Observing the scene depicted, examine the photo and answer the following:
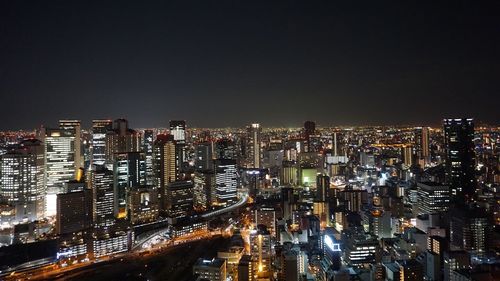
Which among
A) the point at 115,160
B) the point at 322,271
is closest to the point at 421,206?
the point at 322,271

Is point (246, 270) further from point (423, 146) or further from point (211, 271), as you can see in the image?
point (423, 146)

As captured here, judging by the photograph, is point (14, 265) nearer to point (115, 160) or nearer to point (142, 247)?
point (142, 247)

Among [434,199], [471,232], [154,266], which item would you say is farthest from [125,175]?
[471,232]

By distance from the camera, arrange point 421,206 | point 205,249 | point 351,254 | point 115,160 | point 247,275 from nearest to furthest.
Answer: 1. point 247,275
2. point 351,254
3. point 205,249
4. point 421,206
5. point 115,160

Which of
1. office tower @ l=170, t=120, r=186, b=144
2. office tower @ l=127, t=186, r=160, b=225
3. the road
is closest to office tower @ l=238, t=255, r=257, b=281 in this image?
the road

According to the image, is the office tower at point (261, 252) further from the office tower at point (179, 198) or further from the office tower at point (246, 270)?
the office tower at point (179, 198)

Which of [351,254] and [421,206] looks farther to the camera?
[421,206]

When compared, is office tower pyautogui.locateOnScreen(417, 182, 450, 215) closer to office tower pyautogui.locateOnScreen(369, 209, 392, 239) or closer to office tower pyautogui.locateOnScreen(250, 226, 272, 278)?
office tower pyautogui.locateOnScreen(369, 209, 392, 239)
